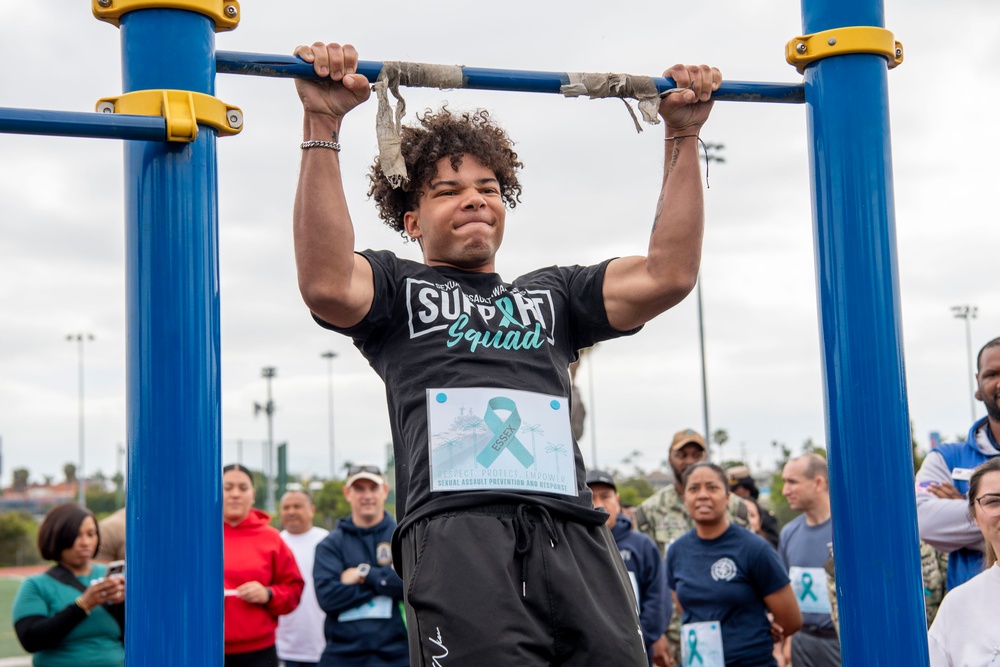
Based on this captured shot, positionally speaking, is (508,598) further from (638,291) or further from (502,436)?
(638,291)

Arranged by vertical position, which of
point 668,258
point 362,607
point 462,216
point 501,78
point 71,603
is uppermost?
point 501,78

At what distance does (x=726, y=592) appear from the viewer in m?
5.19

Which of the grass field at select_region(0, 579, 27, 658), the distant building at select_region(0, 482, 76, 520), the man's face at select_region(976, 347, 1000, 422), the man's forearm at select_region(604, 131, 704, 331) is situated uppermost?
the man's forearm at select_region(604, 131, 704, 331)

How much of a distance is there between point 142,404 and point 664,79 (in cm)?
124

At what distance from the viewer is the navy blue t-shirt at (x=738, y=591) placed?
513 cm

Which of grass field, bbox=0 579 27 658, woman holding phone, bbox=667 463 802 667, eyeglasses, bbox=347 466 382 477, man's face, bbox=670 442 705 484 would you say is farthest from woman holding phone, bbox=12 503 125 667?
grass field, bbox=0 579 27 658

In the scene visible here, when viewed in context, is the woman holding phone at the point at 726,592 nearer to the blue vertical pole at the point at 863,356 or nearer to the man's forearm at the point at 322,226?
the blue vertical pole at the point at 863,356

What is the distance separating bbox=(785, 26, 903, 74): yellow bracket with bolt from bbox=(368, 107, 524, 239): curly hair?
0.67 meters

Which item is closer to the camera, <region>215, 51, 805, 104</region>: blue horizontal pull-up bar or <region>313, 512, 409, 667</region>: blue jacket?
<region>215, 51, 805, 104</region>: blue horizontal pull-up bar

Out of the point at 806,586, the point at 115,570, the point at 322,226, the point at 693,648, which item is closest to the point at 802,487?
the point at 806,586

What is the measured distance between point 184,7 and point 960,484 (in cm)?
309

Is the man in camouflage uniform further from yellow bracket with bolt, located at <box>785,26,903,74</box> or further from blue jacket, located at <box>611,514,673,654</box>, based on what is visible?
yellow bracket with bolt, located at <box>785,26,903,74</box>

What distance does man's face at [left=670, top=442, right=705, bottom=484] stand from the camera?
276 inches

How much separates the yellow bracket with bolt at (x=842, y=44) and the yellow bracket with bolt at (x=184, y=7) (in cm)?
115
